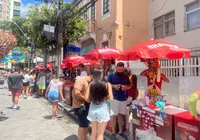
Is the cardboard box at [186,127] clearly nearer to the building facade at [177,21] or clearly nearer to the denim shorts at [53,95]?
the denim shorts at [53,95]

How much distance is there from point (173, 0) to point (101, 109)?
10210 mm

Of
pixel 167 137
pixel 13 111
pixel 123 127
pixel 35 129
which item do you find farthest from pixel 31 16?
pixel 167 137

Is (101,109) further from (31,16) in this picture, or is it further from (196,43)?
(31,16)

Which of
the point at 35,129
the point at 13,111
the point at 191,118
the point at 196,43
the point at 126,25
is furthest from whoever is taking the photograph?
the point at 126,25

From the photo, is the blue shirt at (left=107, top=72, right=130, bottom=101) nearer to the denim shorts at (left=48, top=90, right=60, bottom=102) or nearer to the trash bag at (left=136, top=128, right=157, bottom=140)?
the trash bag at (left=136, top=128, right=157, bottom=140)

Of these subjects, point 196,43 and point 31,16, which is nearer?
point 196,43

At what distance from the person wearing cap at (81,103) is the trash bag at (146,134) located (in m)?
1.11

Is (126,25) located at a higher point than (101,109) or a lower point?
higher

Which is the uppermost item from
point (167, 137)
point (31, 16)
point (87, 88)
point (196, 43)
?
point (31, 16)

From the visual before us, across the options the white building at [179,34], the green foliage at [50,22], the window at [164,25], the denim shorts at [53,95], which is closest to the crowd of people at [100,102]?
the denim shorts at [53,95]

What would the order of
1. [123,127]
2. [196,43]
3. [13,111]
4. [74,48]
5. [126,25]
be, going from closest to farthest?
1. [123,127]
2. [13,111]
3. [196,43]
4. [126,25]
5. [74,48]

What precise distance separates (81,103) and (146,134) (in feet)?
4.84

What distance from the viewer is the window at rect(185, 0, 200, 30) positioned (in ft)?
34.7

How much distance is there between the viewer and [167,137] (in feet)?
12.0
